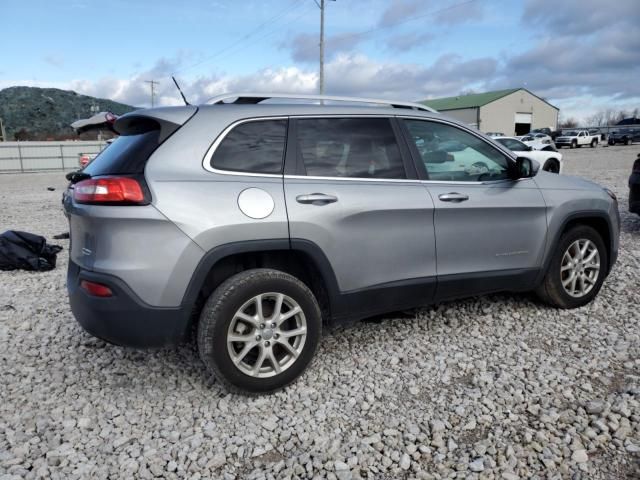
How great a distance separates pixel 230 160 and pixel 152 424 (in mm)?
1585

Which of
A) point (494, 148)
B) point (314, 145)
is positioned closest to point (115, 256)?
point (314, 145)

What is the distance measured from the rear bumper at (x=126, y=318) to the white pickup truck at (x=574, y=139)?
160 ft

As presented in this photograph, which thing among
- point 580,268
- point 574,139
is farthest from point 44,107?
point 580,268

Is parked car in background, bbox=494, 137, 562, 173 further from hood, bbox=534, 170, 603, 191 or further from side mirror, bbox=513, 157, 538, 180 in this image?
side mirror, bbox=513, 157, 538, 180

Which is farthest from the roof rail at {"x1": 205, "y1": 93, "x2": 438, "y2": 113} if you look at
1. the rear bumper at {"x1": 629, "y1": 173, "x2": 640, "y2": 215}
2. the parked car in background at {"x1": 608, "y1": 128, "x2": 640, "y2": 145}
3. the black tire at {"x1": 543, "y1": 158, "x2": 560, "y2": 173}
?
the parked car in background at {"x1": 608, "y1": 128, "x2": 640, "y2": 145}

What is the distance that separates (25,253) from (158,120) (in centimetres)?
419

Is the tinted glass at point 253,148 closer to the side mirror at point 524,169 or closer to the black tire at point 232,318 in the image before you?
the black tire at point 232,318

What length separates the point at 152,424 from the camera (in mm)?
2965

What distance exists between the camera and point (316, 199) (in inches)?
125

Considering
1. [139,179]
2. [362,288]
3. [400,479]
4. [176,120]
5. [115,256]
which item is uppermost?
[176,120]

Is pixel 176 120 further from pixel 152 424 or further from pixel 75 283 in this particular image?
pixel 152 424

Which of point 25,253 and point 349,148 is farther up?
point 349,148

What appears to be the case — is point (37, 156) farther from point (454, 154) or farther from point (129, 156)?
point (454, 154)

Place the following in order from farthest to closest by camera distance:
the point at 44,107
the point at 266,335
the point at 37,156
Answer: the point at 44,107 → the point at 37,156 → the point at 266,335
